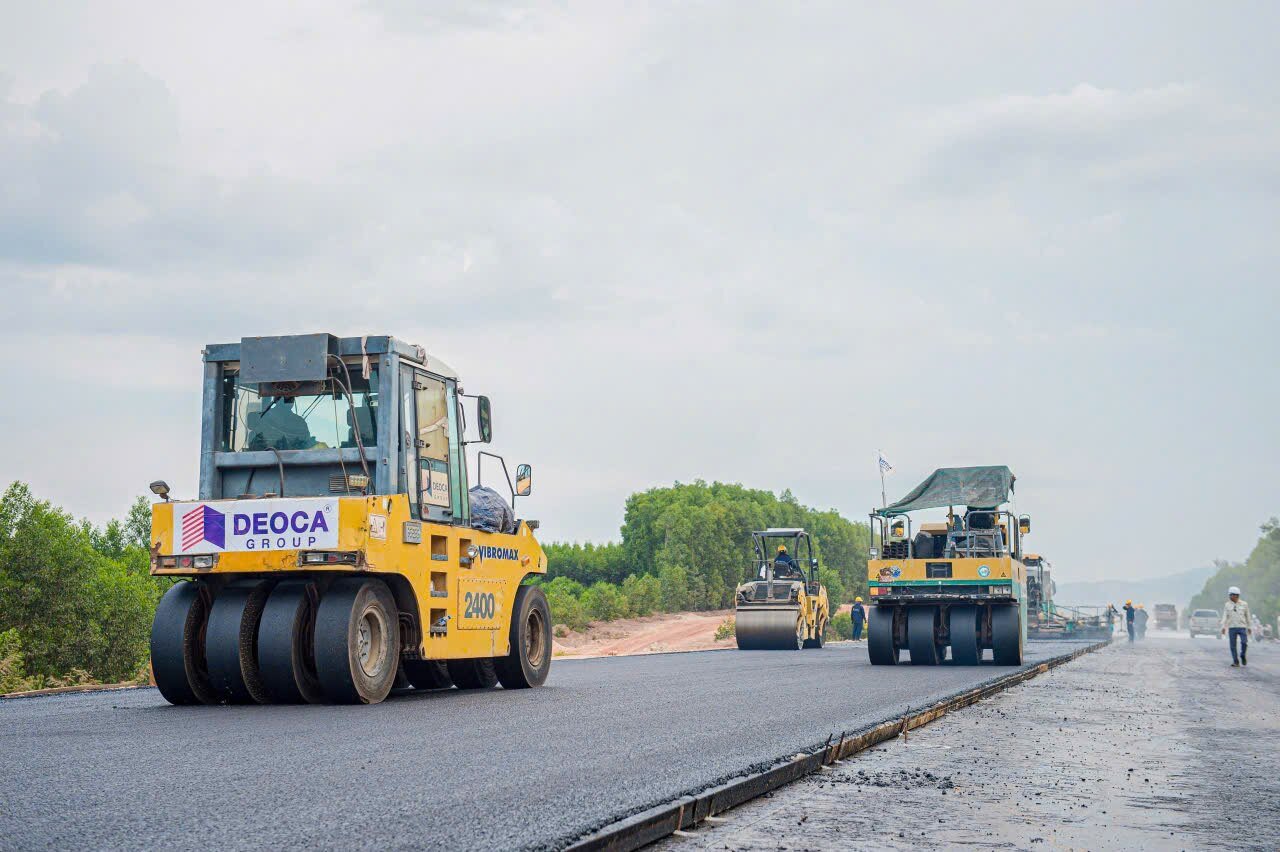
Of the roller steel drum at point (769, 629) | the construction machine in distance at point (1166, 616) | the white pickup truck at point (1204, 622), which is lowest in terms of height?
the construction machine in distance at point (1166, 616)

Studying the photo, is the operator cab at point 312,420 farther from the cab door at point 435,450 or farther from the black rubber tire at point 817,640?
the black rubber tire at point 817,640

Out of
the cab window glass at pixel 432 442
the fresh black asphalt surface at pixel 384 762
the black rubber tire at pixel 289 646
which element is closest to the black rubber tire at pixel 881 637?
the fresh black asphalt surface at pixel 384 762

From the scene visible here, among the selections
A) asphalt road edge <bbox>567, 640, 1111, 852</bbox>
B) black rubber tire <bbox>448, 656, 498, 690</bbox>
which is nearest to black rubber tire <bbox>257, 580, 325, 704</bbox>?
black rubber tire <bbox>448, 656, 498, 690</bbox>

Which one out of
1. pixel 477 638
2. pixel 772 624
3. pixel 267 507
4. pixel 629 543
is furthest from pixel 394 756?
pixel 629 543

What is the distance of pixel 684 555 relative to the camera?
218 feet

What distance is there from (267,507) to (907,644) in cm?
1371

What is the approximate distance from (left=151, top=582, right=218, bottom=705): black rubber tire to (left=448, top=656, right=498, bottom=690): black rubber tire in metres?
3.14

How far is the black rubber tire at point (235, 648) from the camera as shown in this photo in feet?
35.9

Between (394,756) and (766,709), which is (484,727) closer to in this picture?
(394,756)

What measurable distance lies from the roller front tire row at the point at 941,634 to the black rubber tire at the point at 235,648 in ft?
40.8

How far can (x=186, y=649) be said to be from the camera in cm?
1114

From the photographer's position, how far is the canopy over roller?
73.6ft

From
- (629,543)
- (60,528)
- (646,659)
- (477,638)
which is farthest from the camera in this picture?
(629,543)

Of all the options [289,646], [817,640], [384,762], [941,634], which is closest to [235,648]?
[289,646]
